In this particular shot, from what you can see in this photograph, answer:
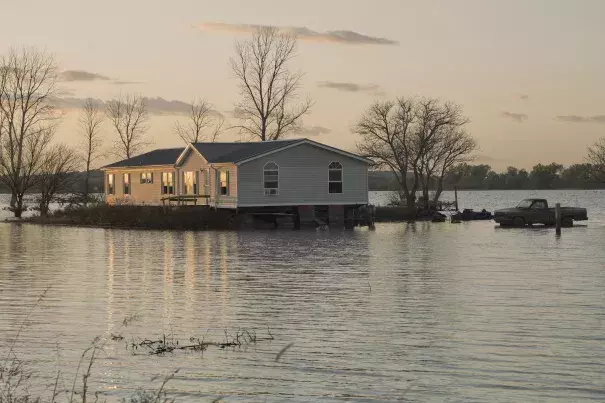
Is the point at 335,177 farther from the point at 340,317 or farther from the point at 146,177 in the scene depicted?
the point at 340,317

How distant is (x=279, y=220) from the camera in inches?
2493

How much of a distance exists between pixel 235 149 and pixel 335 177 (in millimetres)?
8146

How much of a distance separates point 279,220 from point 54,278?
1409 inches

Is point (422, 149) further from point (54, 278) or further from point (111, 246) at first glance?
point (54, 278)

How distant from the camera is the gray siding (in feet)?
202

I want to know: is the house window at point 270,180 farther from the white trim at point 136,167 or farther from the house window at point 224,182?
the white trim at point 136,167

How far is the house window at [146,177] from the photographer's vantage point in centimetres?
7461

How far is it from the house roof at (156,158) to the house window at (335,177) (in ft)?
46.8

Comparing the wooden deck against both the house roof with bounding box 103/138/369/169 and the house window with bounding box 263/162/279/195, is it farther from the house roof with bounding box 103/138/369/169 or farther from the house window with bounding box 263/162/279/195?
the house window with bounding box 263/162/279/195

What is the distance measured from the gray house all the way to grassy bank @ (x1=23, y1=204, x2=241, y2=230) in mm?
1372

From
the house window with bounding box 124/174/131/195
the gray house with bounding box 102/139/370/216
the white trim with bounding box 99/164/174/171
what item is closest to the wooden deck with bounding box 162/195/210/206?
the gray house with bounding box 102/139/370/216

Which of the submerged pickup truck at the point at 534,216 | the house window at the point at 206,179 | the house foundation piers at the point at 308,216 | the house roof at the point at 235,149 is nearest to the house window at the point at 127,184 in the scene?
the house roof at the point at 235,149

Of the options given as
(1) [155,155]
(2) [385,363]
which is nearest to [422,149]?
(1) [155,155]

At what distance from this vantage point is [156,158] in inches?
3029
